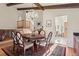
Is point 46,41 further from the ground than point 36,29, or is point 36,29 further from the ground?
point 36,29

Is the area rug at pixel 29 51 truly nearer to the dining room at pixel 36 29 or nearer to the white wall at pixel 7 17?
the dining room at pixel 36 29

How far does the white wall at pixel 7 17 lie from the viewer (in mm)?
1521

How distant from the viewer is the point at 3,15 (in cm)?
155

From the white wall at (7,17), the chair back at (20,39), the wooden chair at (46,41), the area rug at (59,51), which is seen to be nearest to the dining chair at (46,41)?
the wooden chair at (46,41)

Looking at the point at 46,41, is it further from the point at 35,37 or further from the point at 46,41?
the point at 35,37

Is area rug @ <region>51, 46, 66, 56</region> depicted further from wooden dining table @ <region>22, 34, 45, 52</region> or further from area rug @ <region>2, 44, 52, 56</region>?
wooden dining table @ <region>22, 34, 45, 52</region>

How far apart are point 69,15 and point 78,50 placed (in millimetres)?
507

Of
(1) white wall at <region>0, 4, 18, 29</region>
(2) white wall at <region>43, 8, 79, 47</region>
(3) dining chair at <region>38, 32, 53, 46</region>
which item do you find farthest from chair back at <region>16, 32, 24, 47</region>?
(2) white wall at <region>43, 8, 79, 47</region>

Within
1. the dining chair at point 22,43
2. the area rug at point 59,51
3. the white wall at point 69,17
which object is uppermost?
the white wall at point 69,17

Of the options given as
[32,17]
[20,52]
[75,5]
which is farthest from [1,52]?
[75,5]

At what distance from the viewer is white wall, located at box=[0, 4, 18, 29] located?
4.99 ft

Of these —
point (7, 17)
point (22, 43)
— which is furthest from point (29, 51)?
point (7, 17)

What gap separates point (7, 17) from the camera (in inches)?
60.4

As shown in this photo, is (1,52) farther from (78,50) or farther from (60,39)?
(78,50)
